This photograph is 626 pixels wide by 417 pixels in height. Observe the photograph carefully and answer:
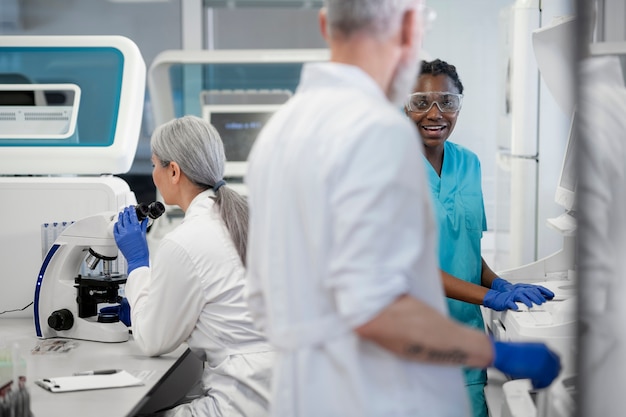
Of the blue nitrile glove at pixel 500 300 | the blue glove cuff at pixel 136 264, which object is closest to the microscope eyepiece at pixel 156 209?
the blue glove cuff at pixel 136 264

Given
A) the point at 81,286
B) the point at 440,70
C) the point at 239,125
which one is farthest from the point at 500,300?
the point at 239,125

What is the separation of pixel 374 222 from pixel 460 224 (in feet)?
4.28

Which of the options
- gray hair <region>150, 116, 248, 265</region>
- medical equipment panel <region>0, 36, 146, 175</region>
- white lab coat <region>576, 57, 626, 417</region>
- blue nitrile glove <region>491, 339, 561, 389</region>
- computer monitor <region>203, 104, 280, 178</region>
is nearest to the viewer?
white lab coat <region>576, 57, 626, 417</region>

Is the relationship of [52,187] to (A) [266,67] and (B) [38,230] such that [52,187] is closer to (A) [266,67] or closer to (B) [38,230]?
(B) [38,230]

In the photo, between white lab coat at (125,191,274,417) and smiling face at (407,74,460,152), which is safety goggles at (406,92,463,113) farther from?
white lab coat at (125,191,274,417)

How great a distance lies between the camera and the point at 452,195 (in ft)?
7.66

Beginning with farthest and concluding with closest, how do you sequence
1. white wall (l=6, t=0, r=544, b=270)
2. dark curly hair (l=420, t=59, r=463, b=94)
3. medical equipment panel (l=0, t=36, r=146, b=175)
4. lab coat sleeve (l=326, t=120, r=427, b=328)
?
white wall (l=6, t=0, r=544, b=270) < medical equipment panel (l=0, t=36, r=146, b=175) < dark curly hair (l=420, t=59, r=463, b=94) < lab coat sleeve (l=326, t=120, r=427, b=328)

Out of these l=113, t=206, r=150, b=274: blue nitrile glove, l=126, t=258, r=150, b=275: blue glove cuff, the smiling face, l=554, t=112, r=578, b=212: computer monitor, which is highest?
the smiling face

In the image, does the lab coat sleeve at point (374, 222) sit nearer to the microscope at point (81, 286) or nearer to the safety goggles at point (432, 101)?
A: the safety goggles at point (432, 101)

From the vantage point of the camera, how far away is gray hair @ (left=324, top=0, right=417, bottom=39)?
45.2 inches

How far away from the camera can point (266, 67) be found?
5.96 metres

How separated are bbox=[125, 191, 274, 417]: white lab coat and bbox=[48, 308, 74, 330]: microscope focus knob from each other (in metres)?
0.39

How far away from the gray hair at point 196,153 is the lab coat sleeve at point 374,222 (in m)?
1.13

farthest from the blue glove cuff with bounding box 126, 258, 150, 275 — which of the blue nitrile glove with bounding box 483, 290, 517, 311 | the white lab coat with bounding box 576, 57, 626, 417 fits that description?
the white lab coat with bounding box 576, 57, 626, 417
